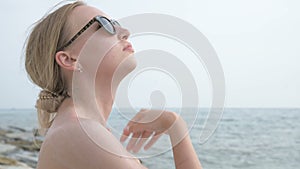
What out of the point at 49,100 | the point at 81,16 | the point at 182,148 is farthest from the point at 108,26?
the point at 182,148

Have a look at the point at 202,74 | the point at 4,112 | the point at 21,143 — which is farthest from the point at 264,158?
the point at 4,112

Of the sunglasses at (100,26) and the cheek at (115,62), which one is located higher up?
the sunglasses at (100,26)

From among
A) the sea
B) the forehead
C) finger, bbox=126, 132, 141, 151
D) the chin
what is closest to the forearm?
finger, bbox=126, 132, 141, 151

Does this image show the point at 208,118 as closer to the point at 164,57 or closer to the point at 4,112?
the point at 164,57

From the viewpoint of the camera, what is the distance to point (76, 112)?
1668mm

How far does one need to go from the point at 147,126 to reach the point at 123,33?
19.9 inches

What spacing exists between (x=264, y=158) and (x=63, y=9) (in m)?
15.5

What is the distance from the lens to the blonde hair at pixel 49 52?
1.81m

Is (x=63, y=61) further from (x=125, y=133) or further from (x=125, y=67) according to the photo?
(x=125, y=133)

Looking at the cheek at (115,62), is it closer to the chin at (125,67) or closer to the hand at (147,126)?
the chin at (125,67)

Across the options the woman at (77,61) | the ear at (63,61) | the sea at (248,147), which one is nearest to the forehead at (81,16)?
the woman at (77,61)

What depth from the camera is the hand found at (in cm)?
204

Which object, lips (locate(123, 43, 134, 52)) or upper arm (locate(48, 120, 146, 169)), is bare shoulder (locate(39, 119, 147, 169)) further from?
lips (locate(123, 43, 134, 52))

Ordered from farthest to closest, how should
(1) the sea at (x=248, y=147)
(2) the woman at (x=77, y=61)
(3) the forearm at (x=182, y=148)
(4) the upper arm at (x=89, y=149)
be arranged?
(1) the sea at (x=248, y=147) → (3) the forearm at (x=182, y=148) → (2) the woman at (x=77, y=61) → (4) the upper arm at (x=89, y=149)
